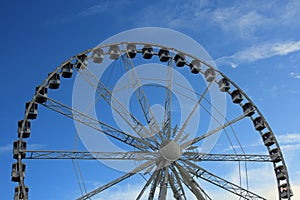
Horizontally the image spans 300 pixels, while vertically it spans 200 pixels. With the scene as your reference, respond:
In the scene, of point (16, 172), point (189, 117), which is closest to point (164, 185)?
point (189, 117)

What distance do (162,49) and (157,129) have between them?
22.0 feet

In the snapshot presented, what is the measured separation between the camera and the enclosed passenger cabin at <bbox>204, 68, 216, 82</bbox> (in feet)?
95.7

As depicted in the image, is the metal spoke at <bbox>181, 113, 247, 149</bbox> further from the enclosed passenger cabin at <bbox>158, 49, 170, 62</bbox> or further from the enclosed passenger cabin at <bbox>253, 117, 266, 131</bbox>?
the enclosed passenger cabin at <bbox>158, 49, 170, 62</bbox>

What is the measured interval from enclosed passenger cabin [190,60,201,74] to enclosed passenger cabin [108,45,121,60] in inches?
198

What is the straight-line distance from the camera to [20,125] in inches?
952

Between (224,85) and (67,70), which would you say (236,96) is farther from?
(67,70)

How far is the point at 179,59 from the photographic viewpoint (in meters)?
29.2

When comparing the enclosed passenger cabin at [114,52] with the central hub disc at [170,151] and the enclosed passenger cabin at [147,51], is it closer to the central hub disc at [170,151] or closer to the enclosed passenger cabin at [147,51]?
the enclosed passenger cabin at [147,51]

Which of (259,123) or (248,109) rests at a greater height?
(248,109)

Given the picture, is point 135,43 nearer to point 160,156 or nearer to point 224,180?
point 160,156

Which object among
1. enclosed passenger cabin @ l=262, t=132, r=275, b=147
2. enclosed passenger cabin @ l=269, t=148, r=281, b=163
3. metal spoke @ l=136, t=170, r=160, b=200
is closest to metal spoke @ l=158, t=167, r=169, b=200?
metal spoke @ l=136, t=170, r=160, b=200

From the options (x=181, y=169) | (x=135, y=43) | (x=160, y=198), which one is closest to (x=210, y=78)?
(x=135, y=43)

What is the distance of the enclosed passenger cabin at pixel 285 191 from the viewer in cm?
2794

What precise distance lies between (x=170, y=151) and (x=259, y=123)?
805 cm
